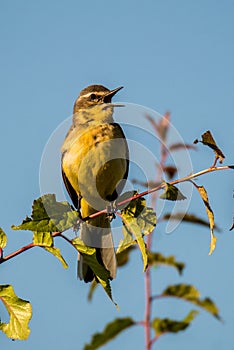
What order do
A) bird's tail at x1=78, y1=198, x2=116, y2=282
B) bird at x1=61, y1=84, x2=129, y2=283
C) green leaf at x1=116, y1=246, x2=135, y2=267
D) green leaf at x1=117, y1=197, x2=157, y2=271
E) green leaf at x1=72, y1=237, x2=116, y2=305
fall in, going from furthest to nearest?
1. bird's tail at x1=78, y1=198, x2=116, y2=282
2. bird at x1=61, y1=84, x2=129, y2=283
3. green leaf at x1=116, y1=246, x2=135, y2=267
4. green leaf at x1=117, y1=197, x2=157, y2=271
5. green leaf at x1=72, y1=237, x2=116, y2=305

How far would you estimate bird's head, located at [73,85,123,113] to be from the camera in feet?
22.0

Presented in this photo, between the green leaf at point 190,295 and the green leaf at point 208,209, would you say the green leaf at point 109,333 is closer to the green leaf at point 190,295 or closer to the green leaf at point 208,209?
the green leaf at point 190,295

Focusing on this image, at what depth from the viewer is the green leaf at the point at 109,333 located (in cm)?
452

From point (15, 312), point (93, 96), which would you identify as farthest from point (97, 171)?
point (15, 312)

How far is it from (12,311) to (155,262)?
8.80ft

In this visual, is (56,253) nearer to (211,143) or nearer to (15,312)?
(15,312)

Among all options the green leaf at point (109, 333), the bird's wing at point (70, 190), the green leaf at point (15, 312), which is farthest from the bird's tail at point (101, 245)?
the green leaf at point (15, 312)

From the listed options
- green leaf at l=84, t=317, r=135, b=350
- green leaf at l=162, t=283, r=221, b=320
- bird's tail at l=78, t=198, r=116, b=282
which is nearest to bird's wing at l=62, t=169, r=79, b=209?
bird's tail at l=78, t=198, r=116, b=282

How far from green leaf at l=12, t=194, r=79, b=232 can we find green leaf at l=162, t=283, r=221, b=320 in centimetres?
215

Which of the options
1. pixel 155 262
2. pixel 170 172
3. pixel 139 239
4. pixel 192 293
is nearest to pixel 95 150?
pixel 170 172

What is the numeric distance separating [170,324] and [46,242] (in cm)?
170

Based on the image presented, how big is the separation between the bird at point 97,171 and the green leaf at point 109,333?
35.7 inches

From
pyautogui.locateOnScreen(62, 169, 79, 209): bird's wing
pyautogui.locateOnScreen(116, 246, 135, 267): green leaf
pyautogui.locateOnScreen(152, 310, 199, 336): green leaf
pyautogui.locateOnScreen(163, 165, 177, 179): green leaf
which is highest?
pyautogui.locateOnScreen(62, 169, 79, 209): bird's wing

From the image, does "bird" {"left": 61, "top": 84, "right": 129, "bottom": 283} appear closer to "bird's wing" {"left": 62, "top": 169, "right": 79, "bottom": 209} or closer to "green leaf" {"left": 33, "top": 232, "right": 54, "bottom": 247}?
"bird's wing" {"left": 62, "top": 169, "right": 79, "bottom": 209}
